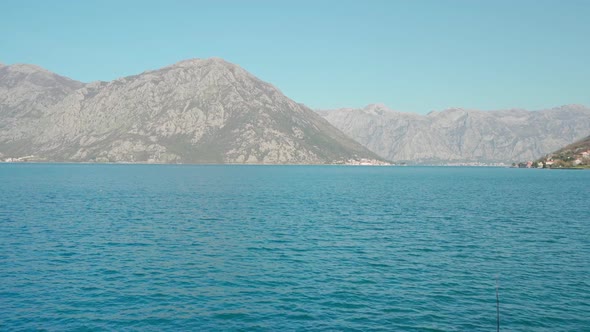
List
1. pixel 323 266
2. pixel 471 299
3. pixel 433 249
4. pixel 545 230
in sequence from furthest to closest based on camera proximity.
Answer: pixel 545 230
pixel 433 249
pixel 323 266
pixel 471 299

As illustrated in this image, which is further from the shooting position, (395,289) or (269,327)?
(395,289)

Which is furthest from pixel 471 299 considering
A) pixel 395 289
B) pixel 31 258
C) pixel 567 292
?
pixel 31 258

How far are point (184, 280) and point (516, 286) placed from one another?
3477cm

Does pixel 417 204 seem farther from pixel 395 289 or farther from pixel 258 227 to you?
pixel 395 289

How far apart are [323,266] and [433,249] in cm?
1882

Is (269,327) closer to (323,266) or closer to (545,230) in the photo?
(323,266)

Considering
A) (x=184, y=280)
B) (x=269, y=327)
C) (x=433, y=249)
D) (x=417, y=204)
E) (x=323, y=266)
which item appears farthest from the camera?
(x=417, y=204)

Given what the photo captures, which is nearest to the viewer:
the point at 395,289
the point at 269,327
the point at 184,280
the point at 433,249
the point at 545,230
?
the point at 269,327

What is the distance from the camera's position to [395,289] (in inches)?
1773

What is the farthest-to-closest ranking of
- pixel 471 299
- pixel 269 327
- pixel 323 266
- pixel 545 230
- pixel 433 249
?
1. pixel 545 230
2. pixel 433 249
3. pixel 323 266
4. pixel 471 299
5. pixel 269 327

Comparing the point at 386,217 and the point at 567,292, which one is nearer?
the point at 567,292

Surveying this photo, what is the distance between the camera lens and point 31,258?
56.2 m

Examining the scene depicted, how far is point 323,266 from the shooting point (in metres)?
53.9

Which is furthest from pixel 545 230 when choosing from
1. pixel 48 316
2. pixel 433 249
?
pixel 48 316
